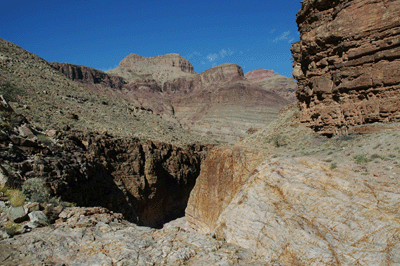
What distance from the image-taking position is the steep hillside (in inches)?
974

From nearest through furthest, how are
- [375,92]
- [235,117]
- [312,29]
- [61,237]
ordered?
[61,237] < [375,92] < [312,29] < [235,117]

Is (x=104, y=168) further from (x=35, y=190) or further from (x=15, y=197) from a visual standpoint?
(x=15, y=197)

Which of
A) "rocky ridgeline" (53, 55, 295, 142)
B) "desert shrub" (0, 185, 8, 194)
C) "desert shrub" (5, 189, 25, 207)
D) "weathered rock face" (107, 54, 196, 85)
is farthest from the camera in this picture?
"weathered rock face" (107, 54, 196, 85)

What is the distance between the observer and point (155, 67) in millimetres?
135750

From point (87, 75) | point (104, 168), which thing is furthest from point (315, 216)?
point (87, 75)

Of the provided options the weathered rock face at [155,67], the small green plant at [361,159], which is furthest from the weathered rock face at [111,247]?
the weathered rock face at [155,67]

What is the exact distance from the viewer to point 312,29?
11.9 meters

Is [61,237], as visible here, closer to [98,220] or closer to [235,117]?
[98,220]

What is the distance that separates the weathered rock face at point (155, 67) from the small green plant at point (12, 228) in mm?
119780

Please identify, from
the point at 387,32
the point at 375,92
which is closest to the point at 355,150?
the point at 375,92

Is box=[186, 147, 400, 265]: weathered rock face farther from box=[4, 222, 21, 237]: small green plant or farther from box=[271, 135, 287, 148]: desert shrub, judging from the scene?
box=[4, 222, 21, 237]: small green plant

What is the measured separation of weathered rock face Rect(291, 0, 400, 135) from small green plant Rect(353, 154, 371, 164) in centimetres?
246

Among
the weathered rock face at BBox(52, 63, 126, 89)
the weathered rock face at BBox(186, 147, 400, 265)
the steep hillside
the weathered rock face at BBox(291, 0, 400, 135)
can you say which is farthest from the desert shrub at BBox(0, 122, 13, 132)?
the weathered rock face at BBox(52, 63, 126, 89)

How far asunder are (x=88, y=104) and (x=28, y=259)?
118ft
